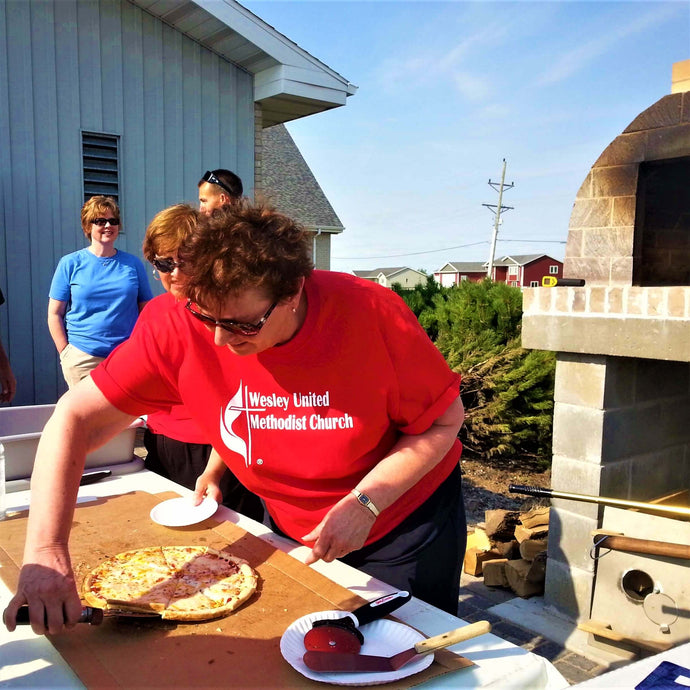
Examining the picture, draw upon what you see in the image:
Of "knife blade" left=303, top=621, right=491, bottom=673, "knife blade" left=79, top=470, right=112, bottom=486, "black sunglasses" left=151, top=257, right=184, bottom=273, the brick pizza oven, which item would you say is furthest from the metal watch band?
the brick pizza oven

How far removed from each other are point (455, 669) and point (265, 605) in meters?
0.43

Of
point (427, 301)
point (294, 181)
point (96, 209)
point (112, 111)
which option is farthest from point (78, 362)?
point (294, 181)

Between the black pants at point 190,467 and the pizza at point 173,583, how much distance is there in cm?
80

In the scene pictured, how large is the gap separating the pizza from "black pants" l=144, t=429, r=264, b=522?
2.64 ft

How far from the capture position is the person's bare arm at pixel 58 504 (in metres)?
1.29

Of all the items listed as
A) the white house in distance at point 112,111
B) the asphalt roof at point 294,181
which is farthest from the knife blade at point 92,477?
the asphalt roof at point 294,181

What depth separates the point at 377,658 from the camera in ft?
4.00

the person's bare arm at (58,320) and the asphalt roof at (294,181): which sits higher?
the asphalt roof at (294,181)

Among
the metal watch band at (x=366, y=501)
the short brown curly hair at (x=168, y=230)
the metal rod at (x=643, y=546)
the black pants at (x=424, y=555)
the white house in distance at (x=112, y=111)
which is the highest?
the white house in distance at (x=112, y=111)

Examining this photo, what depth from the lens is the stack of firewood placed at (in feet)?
12.4

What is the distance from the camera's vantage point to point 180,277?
1.50m

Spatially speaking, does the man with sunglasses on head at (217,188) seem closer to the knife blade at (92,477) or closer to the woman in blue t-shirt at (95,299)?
the woman in blue t-shirt at (95,299)

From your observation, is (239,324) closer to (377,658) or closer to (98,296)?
(377,658)

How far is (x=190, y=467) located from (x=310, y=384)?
1.18 metres
